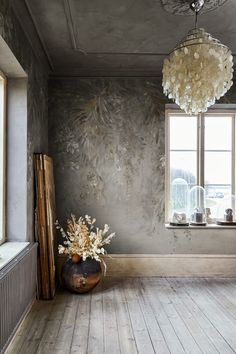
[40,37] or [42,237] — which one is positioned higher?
[40,37]

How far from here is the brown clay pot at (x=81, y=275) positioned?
13.1ft

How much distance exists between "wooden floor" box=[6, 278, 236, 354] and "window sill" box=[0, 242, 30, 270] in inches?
27.7

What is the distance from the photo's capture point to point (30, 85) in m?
3.77

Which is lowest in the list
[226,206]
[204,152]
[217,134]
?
[226,206]

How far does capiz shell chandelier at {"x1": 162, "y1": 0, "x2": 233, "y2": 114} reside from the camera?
257 cm

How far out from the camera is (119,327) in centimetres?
315

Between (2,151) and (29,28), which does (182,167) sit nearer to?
(2,151)

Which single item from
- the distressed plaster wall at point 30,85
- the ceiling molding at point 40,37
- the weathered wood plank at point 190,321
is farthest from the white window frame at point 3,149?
the weathered wood plank at point 190,321

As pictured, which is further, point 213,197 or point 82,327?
Result: point 213,197

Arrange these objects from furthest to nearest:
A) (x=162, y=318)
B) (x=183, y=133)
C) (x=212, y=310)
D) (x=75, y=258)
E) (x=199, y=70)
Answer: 1. (x=183, y=133)
2. (x=75, y=258)
3. (x=212, y=310)
4. (x=162, y=318)
5. (x=199, y=70)

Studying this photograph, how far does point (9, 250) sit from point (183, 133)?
330 cm

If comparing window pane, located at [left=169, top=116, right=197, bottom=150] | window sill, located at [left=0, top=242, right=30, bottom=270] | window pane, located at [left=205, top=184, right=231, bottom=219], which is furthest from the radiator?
window pane, located at [left=205, top=184, right=231, bottom=219]

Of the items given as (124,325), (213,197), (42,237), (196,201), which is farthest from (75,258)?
(213,197)

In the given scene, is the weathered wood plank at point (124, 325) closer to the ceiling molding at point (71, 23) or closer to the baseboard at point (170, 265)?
the baseboard at point (170, 265)
